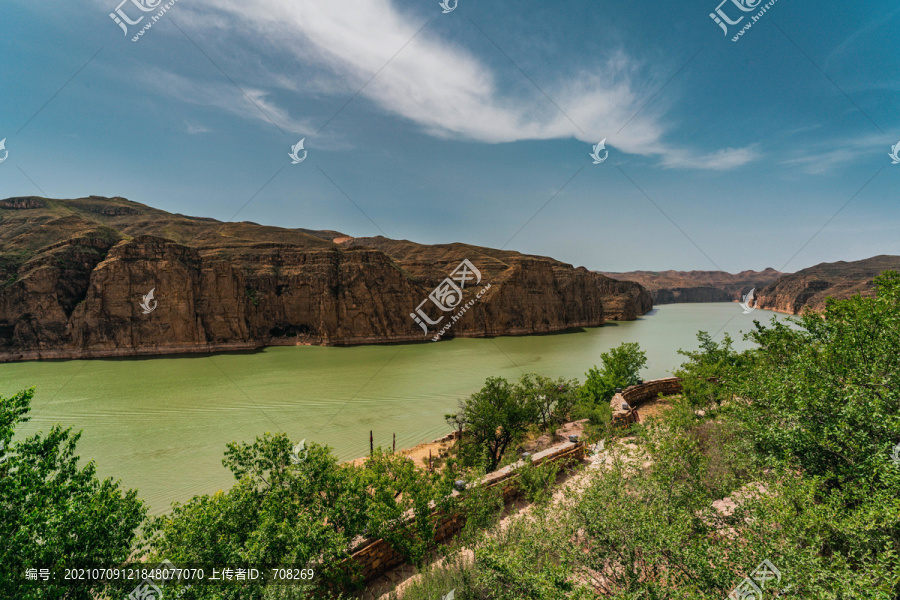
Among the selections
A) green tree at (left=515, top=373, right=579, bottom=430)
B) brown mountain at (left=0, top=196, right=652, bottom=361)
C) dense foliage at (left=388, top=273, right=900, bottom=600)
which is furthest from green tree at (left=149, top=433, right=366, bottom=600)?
brown mountain at (left=0, top=196, right=652, bottom=361)

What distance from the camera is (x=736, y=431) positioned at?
26.6ft

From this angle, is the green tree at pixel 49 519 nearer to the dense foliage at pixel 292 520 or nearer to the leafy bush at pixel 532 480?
the dense foliage at pixel 292 520

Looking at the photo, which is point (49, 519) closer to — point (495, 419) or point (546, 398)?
point (495, 419)

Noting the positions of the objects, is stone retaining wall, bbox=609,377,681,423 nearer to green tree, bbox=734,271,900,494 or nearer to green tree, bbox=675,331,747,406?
green tree, bbox=675,331,747,406

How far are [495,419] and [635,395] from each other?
363 inches

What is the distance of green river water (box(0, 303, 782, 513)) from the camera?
15.7 metres

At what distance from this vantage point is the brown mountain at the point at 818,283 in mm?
95750

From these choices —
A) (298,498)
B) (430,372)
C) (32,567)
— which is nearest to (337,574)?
(298,498)

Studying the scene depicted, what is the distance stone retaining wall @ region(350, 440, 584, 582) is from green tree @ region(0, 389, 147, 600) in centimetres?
338

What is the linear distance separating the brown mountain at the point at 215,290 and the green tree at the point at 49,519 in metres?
54.0

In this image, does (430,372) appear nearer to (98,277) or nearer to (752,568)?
(752,568)

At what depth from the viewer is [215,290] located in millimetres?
54438

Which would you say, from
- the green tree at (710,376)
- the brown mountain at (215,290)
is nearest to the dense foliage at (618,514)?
the green tree at (710,376)

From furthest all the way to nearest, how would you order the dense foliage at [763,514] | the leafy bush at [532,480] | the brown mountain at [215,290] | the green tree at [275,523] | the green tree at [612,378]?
the brown mountain at [215,290] < the green tree at [612,378] < the leafy bush at [532,480] < the green tree at [275,523] < the dense foliage at [763,514]
